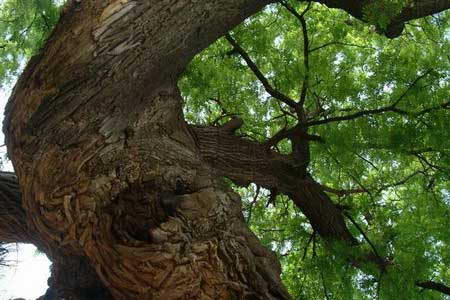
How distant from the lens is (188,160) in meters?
3.26

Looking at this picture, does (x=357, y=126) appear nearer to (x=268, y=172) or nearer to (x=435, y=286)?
(x=268, y=172)

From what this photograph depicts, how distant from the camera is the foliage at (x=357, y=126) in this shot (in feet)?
14.7

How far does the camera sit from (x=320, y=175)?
6.13 m

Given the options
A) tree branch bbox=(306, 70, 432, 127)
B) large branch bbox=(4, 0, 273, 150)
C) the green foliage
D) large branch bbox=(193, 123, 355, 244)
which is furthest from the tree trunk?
the green foliage

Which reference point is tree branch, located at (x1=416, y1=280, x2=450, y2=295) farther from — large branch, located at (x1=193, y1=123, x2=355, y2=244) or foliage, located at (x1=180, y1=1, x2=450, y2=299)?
large branch, located at (x1=193, y1=123, x2=355, y2=244)

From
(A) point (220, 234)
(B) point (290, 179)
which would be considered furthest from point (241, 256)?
(B) point (290, 179)

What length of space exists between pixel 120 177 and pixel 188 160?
523 mm

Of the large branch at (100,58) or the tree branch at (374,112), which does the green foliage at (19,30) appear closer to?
the large branch at (100,58)

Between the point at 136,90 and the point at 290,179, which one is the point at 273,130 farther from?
the point at 136,90

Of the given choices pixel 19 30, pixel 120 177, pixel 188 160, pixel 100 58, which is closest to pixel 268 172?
pixel 188 160

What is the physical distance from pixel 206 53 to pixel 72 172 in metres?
3.52

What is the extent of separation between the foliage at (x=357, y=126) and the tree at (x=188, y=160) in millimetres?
26

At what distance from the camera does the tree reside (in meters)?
2.69

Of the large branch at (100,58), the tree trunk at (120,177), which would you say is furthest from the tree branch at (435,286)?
the large branch at (100,58)
